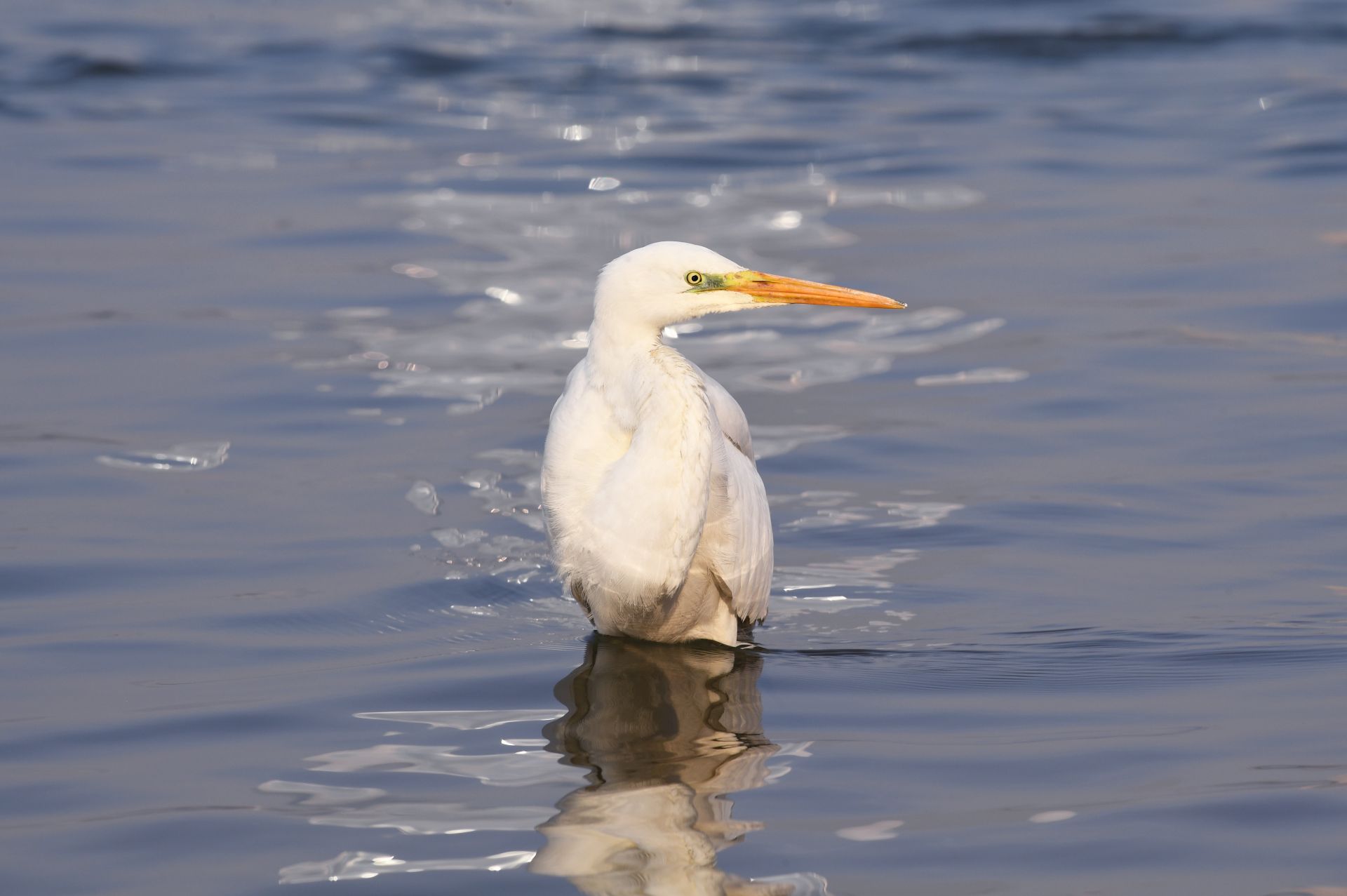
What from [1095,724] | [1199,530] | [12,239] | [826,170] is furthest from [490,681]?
[826,170]

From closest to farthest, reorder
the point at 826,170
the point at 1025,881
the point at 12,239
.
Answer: the point at 1025,881
the point at 12,239
the point at 826,170

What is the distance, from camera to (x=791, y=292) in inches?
233

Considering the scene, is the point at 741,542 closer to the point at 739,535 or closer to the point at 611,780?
the point at 739,535

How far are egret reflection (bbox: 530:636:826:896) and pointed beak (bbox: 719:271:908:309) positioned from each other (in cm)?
128

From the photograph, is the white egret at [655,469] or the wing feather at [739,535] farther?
the wing feather at [739,535]

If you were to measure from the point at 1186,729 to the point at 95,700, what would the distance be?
348cm

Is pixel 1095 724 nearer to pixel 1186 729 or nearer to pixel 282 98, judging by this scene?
pixel 1186 729

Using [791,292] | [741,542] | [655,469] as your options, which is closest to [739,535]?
[741,542]

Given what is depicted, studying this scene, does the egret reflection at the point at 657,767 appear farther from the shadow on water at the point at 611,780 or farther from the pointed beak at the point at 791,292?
the pointed beak at the point at 791,292

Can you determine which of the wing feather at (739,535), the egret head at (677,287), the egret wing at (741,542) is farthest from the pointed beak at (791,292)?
the egret wing at (741,542)

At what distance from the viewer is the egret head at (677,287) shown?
5770 mm

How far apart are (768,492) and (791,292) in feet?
7.07

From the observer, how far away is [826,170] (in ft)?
50.5

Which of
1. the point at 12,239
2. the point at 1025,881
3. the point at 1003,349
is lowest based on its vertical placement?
the point at 1025,881
